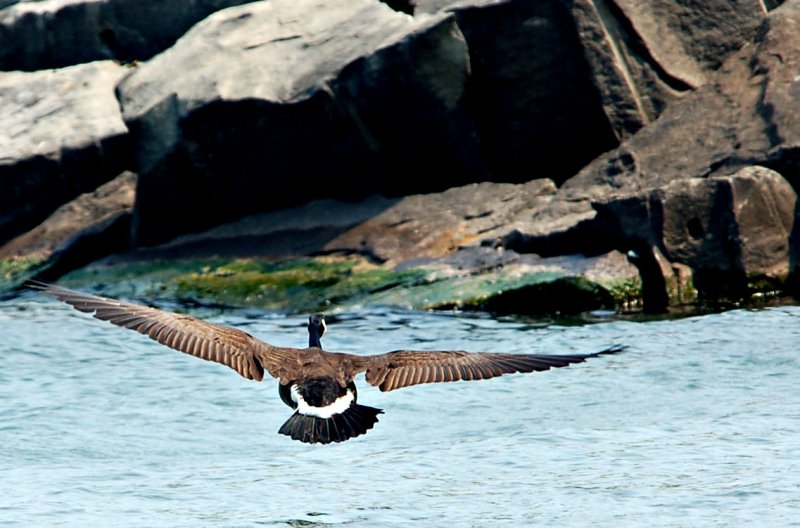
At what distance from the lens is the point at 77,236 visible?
1558 cm

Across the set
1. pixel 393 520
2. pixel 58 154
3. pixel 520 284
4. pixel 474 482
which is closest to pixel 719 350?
pixel 520 284

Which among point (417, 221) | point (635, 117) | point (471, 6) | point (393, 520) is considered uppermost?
point (471, 6)

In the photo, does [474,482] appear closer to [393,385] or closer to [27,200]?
[393,385]

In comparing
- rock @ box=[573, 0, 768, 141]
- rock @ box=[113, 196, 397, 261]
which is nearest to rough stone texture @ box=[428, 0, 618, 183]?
rock @ box=[573, 0, 768, 141]

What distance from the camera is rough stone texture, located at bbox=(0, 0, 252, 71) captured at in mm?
17406

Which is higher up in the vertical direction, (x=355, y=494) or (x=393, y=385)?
(x=393, y=385)

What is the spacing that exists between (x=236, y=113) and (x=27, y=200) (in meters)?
3.11

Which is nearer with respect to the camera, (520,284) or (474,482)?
(474,482)

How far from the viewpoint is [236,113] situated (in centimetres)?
1468

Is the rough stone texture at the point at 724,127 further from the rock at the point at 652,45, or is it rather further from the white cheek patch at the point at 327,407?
the white cheek patch at the point at 327,407

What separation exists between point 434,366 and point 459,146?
22.9ft

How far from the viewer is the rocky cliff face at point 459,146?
12.7 metres

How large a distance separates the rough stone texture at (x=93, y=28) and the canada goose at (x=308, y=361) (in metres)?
10.1

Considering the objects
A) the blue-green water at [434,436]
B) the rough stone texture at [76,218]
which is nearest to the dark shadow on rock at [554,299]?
the blue-green water at [434,436]
